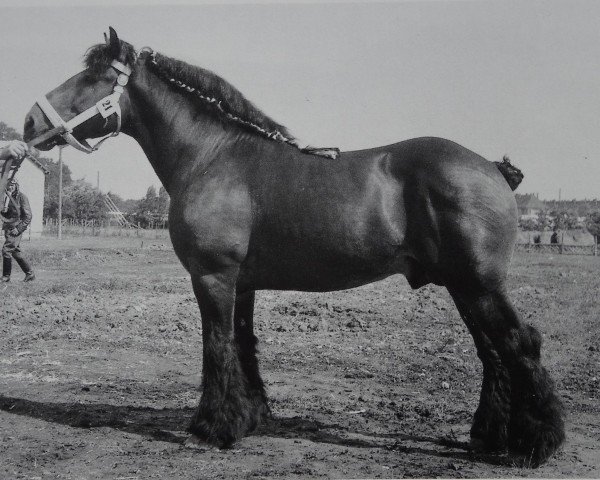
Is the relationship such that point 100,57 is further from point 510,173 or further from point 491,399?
point 491,399

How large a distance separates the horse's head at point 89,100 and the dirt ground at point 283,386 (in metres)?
2.53

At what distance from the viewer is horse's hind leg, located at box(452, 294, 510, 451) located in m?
4.42

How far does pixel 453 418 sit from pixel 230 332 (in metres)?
2.39

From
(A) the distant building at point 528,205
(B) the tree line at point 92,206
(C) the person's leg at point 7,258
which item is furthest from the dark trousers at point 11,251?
(A) the distant building at point 528,205

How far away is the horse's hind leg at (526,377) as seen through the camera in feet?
13.4

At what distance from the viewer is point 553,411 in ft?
13.4

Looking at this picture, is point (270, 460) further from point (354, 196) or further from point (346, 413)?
point (354, 196)

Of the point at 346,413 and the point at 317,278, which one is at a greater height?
the point at 317,278

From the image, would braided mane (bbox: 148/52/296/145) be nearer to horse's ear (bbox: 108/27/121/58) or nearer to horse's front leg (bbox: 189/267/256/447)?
horse's ear (bbox: 108/27/121/58)

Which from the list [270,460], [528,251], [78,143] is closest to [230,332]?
[270,460]

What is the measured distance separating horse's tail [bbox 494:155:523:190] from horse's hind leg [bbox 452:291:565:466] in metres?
0.93

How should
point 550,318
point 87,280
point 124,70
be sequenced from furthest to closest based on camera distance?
1. point 87,280
2. point 550,318
3. point 124,70

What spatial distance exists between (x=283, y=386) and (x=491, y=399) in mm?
2574

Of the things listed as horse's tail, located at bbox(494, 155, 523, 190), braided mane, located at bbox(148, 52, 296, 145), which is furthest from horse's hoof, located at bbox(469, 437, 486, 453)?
braided mane, located at bbox(148, 52, 296, 145)
